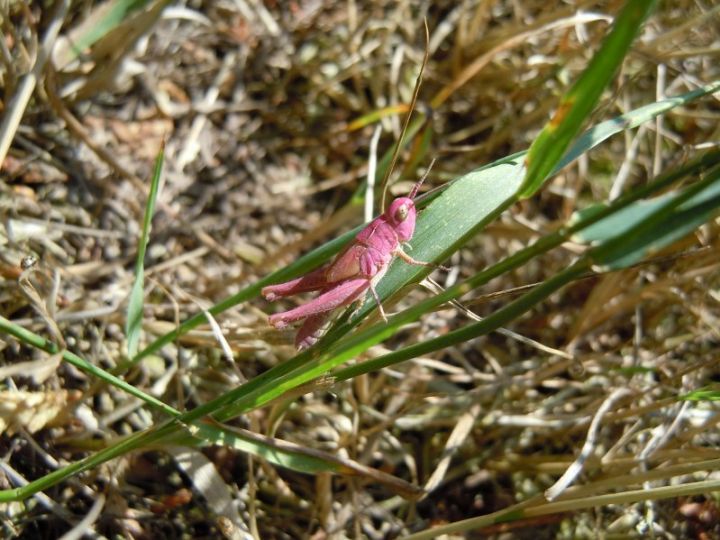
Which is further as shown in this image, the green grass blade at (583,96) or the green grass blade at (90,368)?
the green grass blade at (90,368)

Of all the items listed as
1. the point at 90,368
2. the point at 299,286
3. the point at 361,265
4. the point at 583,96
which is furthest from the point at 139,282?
the point at 583,96

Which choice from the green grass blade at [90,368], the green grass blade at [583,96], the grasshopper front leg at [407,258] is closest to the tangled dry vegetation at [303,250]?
the green grass blade at [90,368]

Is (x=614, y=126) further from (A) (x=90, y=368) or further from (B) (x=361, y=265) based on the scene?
(A) (x=90, y=368)

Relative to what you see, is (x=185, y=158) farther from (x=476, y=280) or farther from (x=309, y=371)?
(x=476, y=280)

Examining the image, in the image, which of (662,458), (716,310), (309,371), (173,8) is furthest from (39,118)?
(716,310)

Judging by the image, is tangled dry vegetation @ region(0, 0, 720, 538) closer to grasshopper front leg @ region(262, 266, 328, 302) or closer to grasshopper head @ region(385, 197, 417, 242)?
grasshopper front leg @ region(262, 266, 328, 302)

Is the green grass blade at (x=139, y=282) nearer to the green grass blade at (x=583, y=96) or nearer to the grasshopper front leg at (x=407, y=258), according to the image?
the grasshopper front leg at (x=407, y=258)
